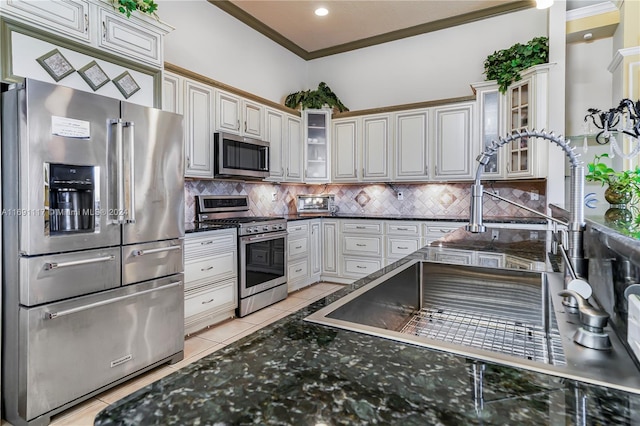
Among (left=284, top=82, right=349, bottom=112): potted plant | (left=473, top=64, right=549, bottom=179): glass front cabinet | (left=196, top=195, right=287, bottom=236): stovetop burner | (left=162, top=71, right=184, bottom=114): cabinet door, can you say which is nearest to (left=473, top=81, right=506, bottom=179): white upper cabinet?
(left=473, top=64, right=549, bottom=179): glass front cabinet

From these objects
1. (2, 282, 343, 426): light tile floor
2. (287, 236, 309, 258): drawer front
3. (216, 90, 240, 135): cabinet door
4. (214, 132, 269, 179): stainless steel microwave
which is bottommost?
(2, 282, 343, 426): light tile floor

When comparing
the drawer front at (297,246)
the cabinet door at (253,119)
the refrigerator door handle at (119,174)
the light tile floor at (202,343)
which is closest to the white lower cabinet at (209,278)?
the light tile floor at (202,343)

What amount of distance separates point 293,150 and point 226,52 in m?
1.40

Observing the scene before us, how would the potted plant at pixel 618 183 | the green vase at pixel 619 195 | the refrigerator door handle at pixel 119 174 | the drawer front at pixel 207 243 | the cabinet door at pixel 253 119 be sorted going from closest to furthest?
the potted plant at pixel 618 183
the green vase at pixel 619 195
the refrigerator door handle at pixel 119 174
the drawer front at pixel 207 243
the cabinet door at pixel 253 119

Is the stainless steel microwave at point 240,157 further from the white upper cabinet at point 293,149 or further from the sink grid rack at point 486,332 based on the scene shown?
the sink grid rack at point 486,332

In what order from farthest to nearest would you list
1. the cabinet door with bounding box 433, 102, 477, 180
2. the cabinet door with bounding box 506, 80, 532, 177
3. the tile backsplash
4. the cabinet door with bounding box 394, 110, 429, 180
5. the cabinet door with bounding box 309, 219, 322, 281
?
the cabinet door with bounding box 309, 219, 322, 281 < the cabinet door with bounding box 394, 110, 429, 180 < the cabinet door with bounding box 433, 102, 477, 180 < the tile backsplash < the cabinet door with bounding box 506, 80, 532, 177

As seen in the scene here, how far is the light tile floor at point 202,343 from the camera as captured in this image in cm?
197

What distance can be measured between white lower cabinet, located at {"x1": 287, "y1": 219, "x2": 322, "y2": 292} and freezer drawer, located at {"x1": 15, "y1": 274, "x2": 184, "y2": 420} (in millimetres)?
1827

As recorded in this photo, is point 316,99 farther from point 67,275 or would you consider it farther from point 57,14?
point 67,275

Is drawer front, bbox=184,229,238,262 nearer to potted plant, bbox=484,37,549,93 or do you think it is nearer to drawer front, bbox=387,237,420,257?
drawer front, bbox=387,237,420,257

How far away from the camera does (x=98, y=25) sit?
2297 mm

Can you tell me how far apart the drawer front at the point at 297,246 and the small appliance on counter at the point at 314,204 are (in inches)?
26.7

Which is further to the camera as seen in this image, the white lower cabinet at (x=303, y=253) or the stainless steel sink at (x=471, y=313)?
the white lower cabinet at (x=303, y=253)

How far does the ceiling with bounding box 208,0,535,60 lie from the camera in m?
4.15
